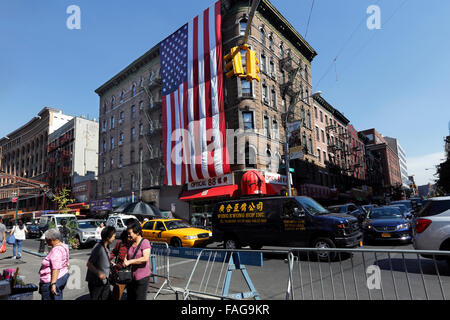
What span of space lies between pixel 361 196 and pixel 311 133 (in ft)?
74.5

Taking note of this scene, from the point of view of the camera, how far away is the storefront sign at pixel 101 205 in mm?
35338

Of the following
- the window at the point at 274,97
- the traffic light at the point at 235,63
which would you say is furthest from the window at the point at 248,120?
the traffic light at the point at 235,63

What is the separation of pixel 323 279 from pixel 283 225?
342 centimetres

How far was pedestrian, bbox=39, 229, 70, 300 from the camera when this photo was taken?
4.38 metres

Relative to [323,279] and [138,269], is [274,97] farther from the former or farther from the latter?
[138,269]

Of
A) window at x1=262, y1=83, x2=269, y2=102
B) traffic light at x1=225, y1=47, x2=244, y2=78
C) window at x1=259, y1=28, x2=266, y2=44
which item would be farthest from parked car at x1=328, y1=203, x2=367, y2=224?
window at x1=259, y1=28, x2=266, y2=44

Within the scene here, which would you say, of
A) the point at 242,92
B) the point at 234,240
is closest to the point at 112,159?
the point at 242,92

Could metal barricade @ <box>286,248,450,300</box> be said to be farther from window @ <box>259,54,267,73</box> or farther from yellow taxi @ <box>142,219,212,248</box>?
window @ <box>259,54,267,73</box>

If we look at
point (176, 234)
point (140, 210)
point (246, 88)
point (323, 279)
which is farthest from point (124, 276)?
point (246, 88)

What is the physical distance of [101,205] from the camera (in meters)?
36.3

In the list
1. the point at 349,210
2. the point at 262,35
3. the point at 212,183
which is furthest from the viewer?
the point at 262,35

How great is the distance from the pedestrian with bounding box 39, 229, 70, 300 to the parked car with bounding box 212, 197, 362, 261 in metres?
7.01

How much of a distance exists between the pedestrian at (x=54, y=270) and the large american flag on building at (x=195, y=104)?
18.9 metres

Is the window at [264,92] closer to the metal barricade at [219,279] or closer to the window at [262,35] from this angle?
the window at [262,35]
